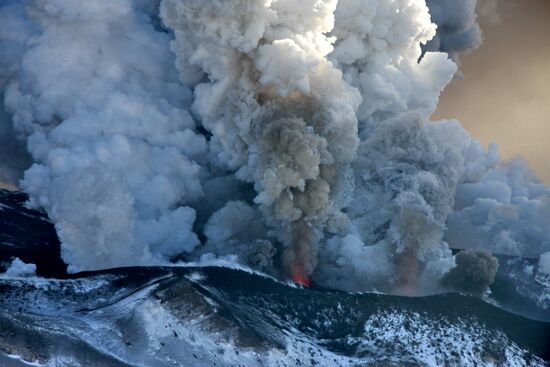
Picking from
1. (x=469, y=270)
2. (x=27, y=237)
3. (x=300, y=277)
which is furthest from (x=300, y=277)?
(x=27, y=237)

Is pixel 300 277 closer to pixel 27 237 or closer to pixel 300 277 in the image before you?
pixel 300 277

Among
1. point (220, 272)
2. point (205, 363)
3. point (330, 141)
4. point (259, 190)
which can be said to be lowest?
point (205, 363)

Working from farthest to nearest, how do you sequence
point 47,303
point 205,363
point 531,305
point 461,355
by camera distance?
point 531,305 → point 461,355 → point 47,303 → point 205,363

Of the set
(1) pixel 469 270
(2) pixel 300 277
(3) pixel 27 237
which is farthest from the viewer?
(3) pixel 27 237

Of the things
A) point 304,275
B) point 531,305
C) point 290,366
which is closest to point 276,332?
point 290,366

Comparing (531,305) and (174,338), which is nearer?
(174,338)

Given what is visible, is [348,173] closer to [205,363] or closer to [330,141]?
[330,141]
